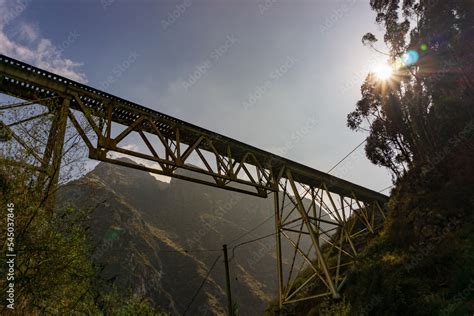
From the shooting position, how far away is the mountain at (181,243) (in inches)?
2628

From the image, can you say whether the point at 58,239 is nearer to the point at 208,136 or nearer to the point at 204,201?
the point at 208,136

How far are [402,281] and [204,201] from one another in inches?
4641

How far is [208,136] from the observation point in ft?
36.0

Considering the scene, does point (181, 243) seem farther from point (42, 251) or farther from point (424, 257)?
point (42, 251)

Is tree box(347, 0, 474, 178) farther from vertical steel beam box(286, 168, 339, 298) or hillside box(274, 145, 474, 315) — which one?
vertical steel beam box(286, 168, 339, 298)

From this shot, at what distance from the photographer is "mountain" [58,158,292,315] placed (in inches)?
2628

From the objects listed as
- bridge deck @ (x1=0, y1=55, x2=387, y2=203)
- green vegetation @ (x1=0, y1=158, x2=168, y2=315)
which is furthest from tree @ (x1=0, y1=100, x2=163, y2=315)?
bridge deck @ (x1=0, y1=55, x2=387, y2=203)

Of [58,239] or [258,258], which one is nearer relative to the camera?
[58,239]

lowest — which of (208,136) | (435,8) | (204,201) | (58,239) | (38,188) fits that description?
(58,239)

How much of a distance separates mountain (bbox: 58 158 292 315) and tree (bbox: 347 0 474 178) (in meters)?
28.5

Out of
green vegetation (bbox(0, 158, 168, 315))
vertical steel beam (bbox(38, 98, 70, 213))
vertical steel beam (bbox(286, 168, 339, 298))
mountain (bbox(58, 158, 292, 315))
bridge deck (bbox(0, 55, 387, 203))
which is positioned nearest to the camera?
green vegetation (bbox(0, 158, 168, 315))

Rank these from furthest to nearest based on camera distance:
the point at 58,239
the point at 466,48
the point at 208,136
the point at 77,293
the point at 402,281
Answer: the point at 466,48 < the point at 208,136 < the point at 402,281 < the point at 77,293 < the point at 58,239

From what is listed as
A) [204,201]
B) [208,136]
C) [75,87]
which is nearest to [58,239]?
[75,87]

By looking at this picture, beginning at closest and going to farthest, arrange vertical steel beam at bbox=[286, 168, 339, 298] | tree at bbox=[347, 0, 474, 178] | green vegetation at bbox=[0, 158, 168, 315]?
green vegetation at bbox=[0, 158, 168, 315] < vertical steel beam at bbox=[286, 168, 339, 298] < tree at bbox=[347, 0, 474, 178]
